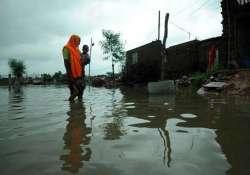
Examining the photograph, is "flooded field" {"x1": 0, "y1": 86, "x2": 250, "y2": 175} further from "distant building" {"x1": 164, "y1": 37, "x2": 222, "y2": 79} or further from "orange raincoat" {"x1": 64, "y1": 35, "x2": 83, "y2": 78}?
"distant building" {"x1": 164, "y1": 37, "x2": 222, "y2": 79}

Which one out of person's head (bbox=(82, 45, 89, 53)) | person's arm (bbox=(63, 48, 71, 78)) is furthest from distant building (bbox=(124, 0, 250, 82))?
person's arm (bbox=(63, 48, 71, 78))

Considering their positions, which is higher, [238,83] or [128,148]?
[238,83]

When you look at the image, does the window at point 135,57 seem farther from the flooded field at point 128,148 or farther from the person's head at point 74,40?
the flooded field at point 128,148

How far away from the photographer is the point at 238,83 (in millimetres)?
10062

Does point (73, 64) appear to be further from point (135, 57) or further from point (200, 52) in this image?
point (135, 57)

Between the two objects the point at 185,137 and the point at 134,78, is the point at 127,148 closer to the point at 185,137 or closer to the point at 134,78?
the point at 185,137

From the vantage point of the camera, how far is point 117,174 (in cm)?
177

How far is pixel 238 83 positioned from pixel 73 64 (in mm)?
6403

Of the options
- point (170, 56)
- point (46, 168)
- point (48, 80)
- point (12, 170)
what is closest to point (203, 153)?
point (46, 168)

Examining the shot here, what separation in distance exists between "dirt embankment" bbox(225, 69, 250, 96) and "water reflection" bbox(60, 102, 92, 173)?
6.89m

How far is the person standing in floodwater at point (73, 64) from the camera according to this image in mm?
6812

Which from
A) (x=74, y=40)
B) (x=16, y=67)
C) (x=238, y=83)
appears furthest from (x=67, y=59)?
(x=16, y=67)

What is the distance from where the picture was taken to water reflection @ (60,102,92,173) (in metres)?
1.96

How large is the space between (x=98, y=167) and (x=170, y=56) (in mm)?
23888
